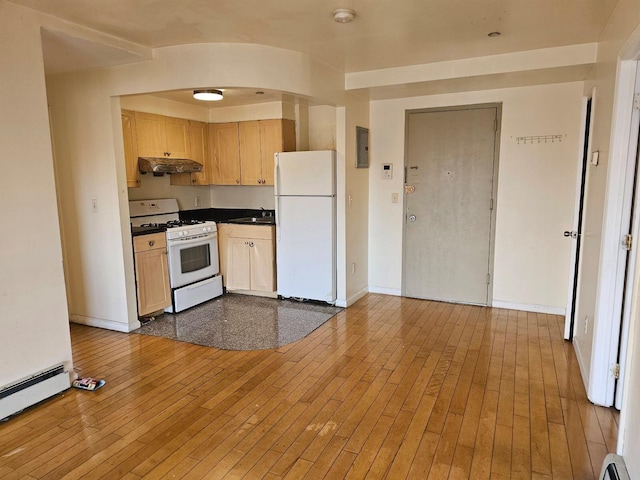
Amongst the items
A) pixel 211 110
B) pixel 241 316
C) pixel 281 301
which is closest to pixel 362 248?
pixel 281 301

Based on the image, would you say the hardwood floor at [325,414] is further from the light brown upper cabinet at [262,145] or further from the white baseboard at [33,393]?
the light brown upper cabinet at [262,145]

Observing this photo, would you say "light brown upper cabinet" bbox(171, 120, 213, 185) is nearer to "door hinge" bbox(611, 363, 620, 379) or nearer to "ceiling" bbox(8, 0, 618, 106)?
"ceiling" bbox(8, 0, 618, 106)

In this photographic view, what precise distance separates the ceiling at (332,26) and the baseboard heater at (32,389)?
2.24m

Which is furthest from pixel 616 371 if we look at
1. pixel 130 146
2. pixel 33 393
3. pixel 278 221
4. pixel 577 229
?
pixel 130 146

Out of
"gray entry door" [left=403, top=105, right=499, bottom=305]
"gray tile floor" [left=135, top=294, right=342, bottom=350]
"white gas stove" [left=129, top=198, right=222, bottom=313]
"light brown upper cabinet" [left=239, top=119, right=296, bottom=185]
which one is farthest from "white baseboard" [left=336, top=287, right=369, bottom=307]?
"light brown upper cabinet" [left=239, top=119, right=296, bottom=185]

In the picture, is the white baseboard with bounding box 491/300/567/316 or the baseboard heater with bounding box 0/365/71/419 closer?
the baseboard heater with bounding box 0/365/71/419

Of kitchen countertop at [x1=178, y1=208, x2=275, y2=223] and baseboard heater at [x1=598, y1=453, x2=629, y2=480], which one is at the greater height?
kitchen countertop at [x1=178, y1=208, x2=275, y2=223]

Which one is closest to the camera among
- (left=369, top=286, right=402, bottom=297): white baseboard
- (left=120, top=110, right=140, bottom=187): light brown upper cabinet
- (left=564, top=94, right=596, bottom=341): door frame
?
(left=564, top=94, right=596, bottom=341): door frame

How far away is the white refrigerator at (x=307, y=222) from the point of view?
174 inches

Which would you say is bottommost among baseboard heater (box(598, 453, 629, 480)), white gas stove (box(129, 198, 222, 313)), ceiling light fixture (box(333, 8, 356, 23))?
baseboard heater (box(598, 453, 629, 480))

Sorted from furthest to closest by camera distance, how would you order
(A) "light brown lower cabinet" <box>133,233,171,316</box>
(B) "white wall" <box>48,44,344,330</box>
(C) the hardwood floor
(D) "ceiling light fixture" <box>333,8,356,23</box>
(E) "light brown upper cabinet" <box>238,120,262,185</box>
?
1. (E) "light brown upper cabinet" <box>238,120,262,185</box>
2. (A) "light brown lower cabinet" <box>133,233,171,316</box>
3. (B) "white wall" <box>48,44,344,330</box>
4. (D) "ceiling light fixture" <box>333,8,356,23</box>
5. (C) the hardwood floor

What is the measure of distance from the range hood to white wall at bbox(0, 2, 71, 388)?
71.0 inches

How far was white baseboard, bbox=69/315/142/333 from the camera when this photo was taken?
3.92 metres

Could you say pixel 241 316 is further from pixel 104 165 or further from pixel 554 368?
pixel 554 368
